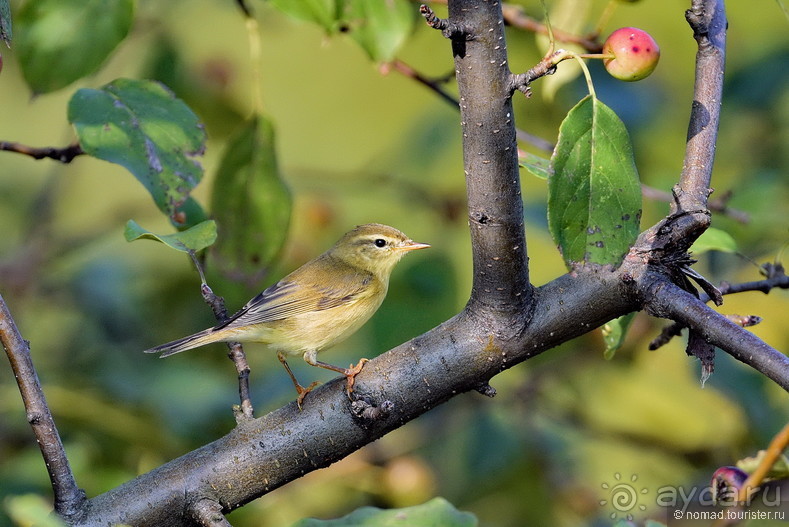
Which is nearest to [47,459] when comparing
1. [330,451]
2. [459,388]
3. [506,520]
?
[330,451]

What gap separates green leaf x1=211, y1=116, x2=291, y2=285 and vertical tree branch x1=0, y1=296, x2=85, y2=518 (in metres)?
0.95

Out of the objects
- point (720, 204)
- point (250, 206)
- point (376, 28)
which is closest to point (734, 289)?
point (720, 204)

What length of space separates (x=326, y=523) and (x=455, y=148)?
9.82 feet

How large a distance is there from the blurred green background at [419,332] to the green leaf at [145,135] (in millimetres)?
670

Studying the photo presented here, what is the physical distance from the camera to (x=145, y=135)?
215 centimetres

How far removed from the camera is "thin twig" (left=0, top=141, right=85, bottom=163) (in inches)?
84.8

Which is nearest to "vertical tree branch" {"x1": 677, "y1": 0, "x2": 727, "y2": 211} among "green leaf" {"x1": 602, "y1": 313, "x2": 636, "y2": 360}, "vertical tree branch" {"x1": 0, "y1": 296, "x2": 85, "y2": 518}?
"green leaf" {"x1": 602, "y1": 313, "x2": 636, "y2": 360}

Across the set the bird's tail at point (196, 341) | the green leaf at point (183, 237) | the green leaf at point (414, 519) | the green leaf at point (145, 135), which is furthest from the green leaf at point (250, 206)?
the green leaf at point (414, 519)

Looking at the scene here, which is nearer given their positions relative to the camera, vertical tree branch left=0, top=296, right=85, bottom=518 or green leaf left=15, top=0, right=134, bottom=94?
vertical tree branch left=0, top=296, right=85, bottom=518

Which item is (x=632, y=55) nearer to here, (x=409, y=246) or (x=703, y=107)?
(x=703, y=107)

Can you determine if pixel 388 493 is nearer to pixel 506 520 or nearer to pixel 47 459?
pixel 506 520

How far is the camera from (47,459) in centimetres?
175

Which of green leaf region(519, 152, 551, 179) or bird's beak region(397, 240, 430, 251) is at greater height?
green leaf region(519, 152, 551, 179)

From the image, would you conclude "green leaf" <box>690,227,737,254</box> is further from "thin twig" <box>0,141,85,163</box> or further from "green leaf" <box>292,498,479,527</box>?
"thin twig" <box>0,141,85,163</box>
